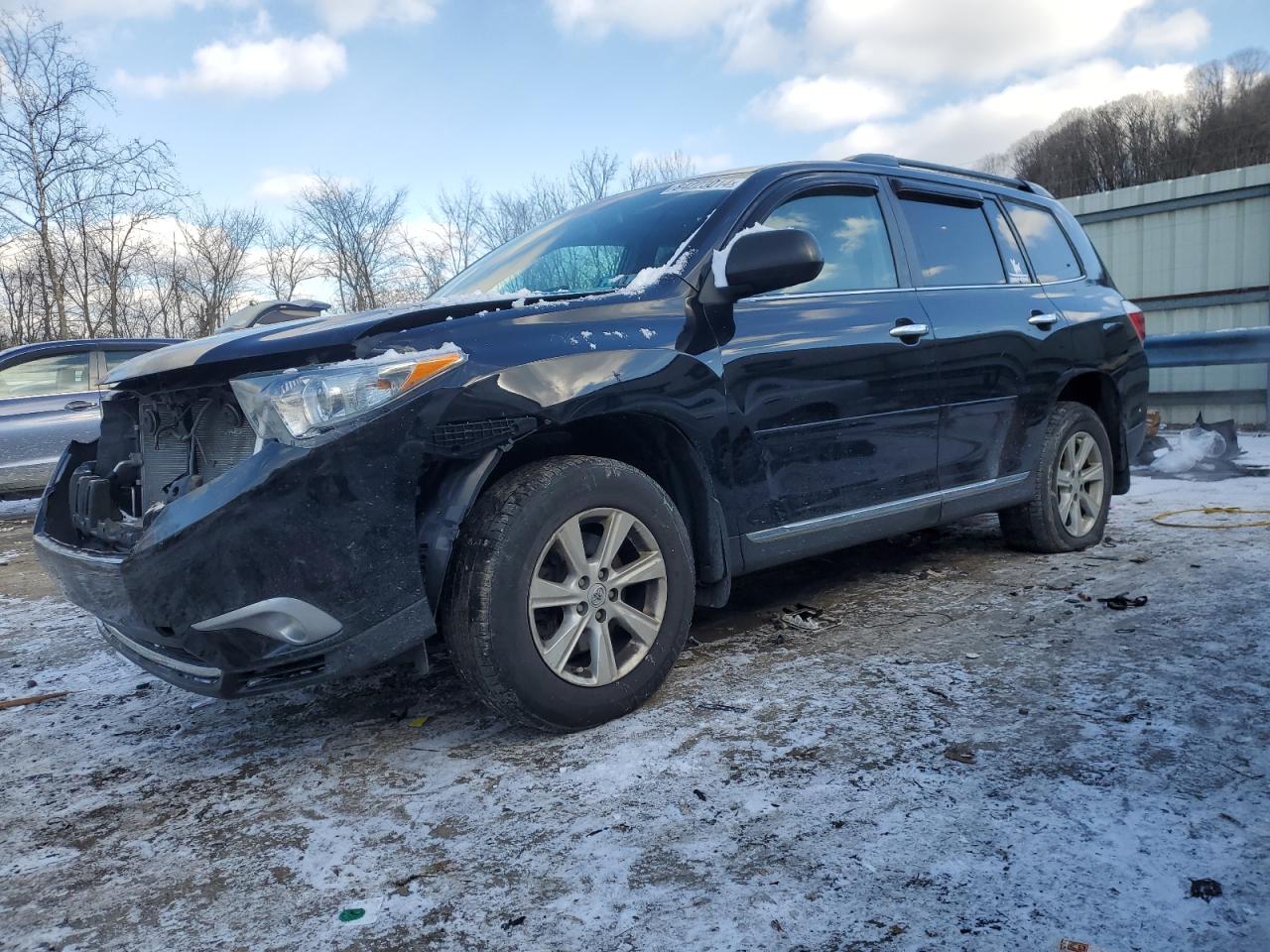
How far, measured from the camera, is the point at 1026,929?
163cm

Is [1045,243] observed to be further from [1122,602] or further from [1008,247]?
[1122,602]

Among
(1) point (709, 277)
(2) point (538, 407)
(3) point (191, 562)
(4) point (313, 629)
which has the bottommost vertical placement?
(4) point (313, 629)

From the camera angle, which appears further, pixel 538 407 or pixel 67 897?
pixel 538 407

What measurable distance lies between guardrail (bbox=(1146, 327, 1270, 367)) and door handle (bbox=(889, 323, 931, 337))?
5357 mm

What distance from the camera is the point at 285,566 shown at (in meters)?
2.22

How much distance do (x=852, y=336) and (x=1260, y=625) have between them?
180 centimetres

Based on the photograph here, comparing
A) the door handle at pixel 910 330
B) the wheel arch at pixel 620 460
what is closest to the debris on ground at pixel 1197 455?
the door handle at pixel 910 330

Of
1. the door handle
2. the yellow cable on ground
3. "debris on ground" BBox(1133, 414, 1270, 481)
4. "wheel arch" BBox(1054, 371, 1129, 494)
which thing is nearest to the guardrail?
"debris on ground" BBox(1133, 414, 1270, 481)

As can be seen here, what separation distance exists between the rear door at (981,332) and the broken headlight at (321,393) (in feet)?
7.68

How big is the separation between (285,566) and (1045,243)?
4.12 m

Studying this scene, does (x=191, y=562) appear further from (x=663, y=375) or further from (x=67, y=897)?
(x=663, y=375)

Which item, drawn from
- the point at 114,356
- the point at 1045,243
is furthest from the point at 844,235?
the point at 114,356

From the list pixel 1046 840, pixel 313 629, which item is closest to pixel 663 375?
pixel 313 629

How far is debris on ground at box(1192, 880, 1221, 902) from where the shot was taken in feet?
5.54
